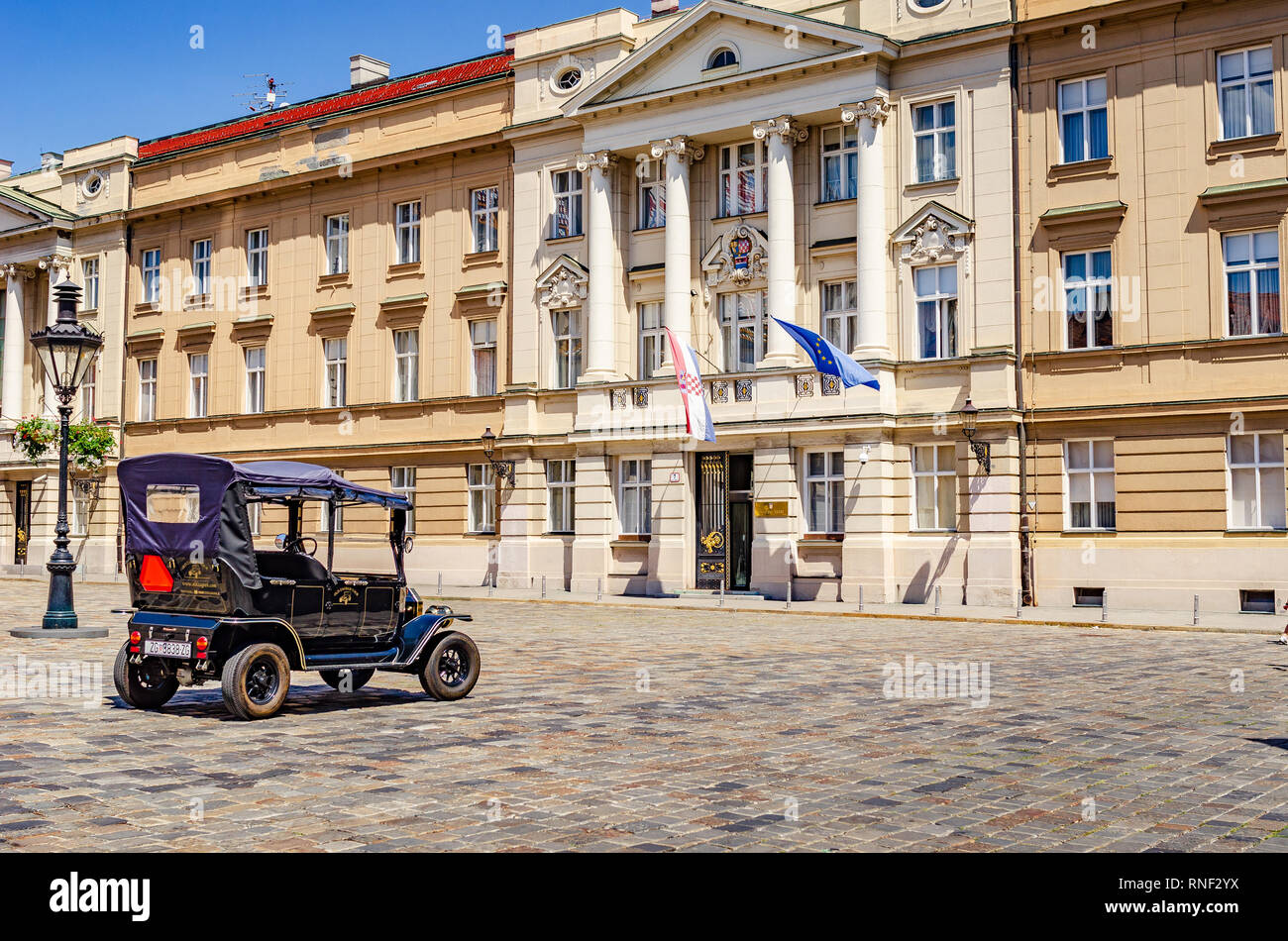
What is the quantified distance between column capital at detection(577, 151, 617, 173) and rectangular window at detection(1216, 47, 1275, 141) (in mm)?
15921

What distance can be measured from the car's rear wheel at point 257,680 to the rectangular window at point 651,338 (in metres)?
25.8

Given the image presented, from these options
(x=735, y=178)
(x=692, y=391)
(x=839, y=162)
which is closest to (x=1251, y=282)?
(x=839, y=162)

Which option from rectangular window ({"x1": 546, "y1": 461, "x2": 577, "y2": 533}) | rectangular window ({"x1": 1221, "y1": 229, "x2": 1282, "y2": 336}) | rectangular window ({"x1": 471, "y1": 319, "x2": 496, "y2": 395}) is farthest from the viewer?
rectangular window ({"x1": 471, "y1": 319, "x2": 496, "y2": 395})

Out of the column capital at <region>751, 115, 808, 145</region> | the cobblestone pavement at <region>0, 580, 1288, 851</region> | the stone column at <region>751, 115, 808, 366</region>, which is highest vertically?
the column capital at <region>751, 115, 808, 145</region>

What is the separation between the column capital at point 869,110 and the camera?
33.2 m

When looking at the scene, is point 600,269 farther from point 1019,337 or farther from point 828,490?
point 1019,337

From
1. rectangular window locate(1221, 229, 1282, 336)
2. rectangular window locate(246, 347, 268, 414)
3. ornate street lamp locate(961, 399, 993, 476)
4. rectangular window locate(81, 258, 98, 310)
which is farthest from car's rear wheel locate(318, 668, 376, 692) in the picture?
rectangular window locate(81, 258, 98, 310)

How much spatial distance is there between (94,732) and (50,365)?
1268 cm

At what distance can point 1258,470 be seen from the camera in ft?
94.0

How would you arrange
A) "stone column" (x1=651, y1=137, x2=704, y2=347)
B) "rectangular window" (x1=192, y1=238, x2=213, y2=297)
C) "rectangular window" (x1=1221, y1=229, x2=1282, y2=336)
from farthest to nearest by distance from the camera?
"rectangular window" (x1=192, y1=238, x2=213, y2=297), "stone column" (x1=651, y1=137, x2=704, y2=347), "rectangular window" (x1=1221, y1=229, x2=1282, y2=336)

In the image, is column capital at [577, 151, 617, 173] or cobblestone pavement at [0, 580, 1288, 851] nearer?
cobblestone pavement at [0, 580, 1288, 851]

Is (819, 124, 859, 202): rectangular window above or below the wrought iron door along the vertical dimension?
above

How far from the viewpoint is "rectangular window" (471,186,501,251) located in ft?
135

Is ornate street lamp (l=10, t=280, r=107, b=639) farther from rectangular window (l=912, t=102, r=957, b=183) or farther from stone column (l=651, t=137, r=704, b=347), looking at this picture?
rectangular window (l=912, t=102, r=957, b=183)
